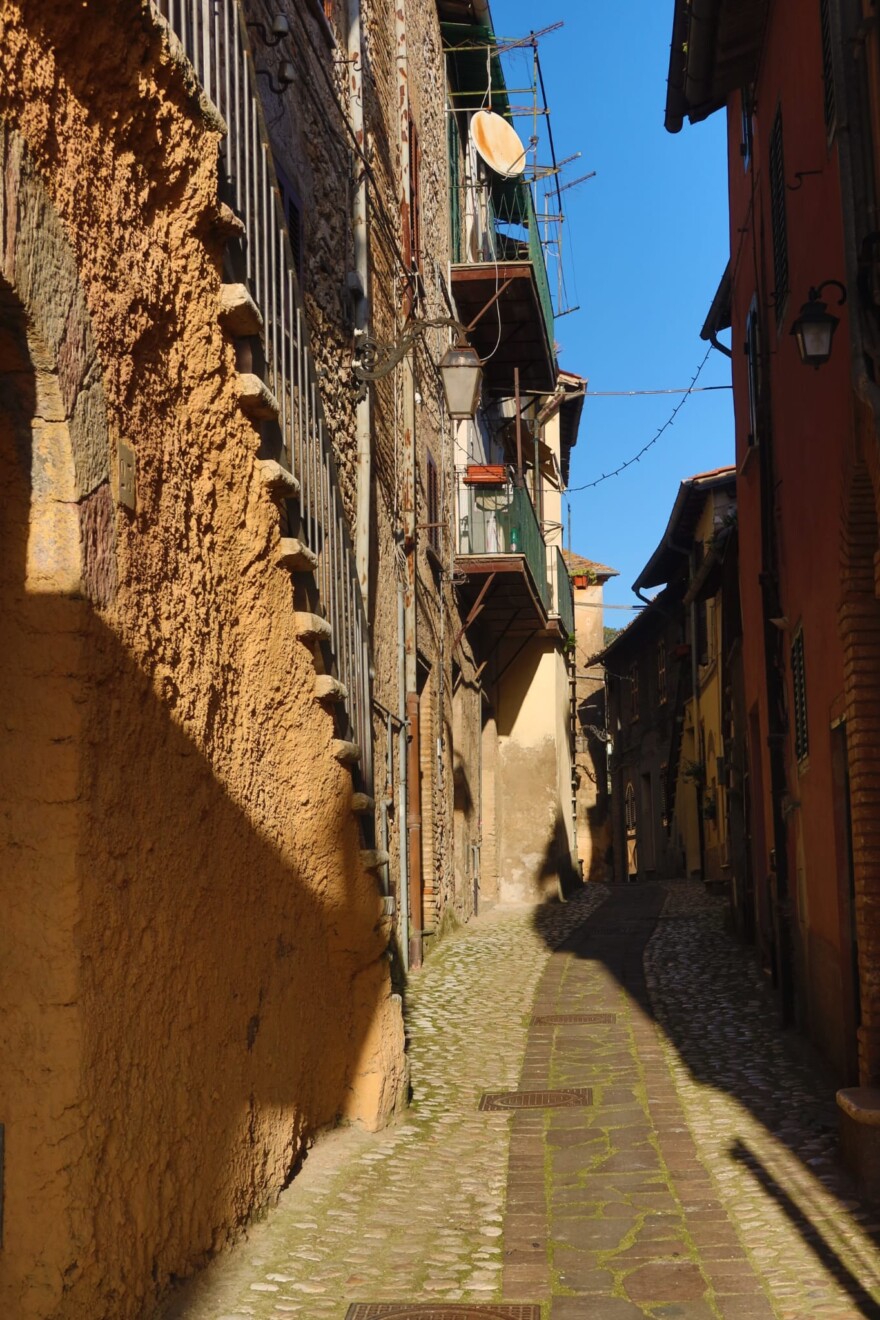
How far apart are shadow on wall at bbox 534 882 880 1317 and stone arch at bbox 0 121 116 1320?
2547mm

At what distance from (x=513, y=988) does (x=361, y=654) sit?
16.3 ft

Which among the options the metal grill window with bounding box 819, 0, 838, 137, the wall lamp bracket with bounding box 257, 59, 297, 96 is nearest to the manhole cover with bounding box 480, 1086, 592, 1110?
the metal grill window with bounding box 819, 0, 838, 137

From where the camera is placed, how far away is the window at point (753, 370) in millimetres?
11680

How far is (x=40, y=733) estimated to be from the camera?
3.79 m


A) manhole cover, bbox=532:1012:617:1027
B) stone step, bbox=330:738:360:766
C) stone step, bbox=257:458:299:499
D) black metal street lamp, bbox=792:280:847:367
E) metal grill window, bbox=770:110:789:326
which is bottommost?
manhole cover, bbox=532:1012:617:1027

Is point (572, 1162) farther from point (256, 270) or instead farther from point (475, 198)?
point (475, 198)

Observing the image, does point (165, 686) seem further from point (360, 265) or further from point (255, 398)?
point (360, 265)

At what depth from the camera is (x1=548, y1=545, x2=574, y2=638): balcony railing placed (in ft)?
69.8

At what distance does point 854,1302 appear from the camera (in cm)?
466

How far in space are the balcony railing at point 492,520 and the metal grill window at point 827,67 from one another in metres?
9.32

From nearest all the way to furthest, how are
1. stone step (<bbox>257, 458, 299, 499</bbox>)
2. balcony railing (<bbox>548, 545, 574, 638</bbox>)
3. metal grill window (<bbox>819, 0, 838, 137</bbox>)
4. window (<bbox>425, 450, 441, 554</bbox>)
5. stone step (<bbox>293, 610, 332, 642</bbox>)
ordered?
1. stone step (<bbox>257, 458, 299, 499</bbox>)
2. stone step (<bbox>293, 610, 332, 642</bbox>)
3. metal grill window (<bbox>819, 0, 838, 137</bbox>)
4. window (<bbox>425, 450, 441, 554</bbox>)
5. balcony railing (<bbox>548, 545, 574, 638</bbox>)

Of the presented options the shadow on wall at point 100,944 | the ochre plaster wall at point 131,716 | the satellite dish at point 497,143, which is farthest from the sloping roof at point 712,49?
the shadow on wall at point 100,944

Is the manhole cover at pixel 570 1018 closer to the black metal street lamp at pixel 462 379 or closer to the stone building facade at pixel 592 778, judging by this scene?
the black metal street lamp at pixel 462 379

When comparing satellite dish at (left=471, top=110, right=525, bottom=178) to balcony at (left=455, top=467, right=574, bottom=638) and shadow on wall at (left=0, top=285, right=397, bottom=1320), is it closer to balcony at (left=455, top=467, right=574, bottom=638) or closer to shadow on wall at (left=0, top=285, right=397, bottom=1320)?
balcony at (left=455, top=467, right=574, bottom=638)
